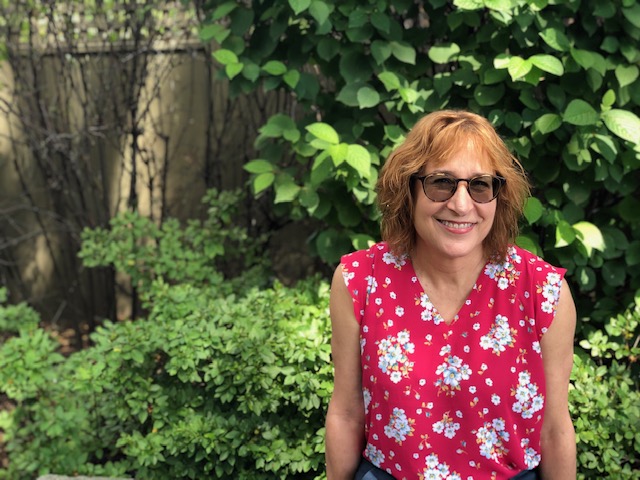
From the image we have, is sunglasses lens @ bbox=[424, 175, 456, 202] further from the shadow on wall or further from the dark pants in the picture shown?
the shadow on wall

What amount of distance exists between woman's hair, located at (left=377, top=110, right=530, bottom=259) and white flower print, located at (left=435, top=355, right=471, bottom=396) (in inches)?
11.3

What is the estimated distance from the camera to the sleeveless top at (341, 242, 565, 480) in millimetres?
1901

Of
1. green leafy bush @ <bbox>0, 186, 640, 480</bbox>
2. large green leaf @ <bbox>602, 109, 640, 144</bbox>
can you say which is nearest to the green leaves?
large green leaf @ <bbox>602, 109, 640, 144</bbox>

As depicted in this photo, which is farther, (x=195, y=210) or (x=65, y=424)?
(x=195, y=210)

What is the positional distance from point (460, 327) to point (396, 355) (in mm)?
173

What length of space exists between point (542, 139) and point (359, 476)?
1466mm

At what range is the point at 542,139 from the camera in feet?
9.46

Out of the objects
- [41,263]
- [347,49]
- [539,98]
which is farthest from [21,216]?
[539,98]

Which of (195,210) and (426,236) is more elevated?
(426,236)

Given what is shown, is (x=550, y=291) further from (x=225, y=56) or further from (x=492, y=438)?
(x=225, y=56)

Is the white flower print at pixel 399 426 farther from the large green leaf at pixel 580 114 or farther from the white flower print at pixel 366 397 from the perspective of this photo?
the large green leaf at pixel 580 114

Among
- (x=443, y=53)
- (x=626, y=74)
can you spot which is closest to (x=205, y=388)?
(x=443, y=53)

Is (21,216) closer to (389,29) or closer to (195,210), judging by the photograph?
(195,210)

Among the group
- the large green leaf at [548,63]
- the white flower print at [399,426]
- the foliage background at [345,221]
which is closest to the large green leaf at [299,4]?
the foliage background at [345,221]
